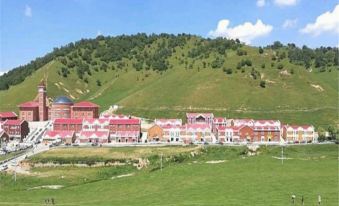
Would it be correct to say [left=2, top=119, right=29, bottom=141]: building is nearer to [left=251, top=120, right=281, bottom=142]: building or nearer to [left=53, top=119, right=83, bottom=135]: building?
[left=53, top=119, right=83, bottom=135]: building

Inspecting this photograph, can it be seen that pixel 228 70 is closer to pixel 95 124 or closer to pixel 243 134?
pixel 243 134

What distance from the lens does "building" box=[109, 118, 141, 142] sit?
126 metres

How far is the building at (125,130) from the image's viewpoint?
126062 mm

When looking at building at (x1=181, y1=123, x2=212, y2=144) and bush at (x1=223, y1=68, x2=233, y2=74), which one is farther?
bush at (x1=223, y1=68, x2=233, y2=74)

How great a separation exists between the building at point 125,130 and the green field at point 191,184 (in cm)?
3023

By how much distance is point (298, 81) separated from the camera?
179625 mm

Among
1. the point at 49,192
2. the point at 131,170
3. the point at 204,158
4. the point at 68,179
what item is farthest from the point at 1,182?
the point at 204,158

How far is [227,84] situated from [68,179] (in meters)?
103

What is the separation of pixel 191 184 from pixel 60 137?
6531 cm

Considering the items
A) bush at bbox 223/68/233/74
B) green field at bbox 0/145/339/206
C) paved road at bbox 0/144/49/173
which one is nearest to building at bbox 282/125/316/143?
green field at bbox 0/145/339/206

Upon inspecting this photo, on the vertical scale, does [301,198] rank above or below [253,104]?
below

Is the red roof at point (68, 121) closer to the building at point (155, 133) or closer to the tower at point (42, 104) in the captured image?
the building at point (155, 133)

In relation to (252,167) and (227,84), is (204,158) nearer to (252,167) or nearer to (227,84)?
(252,167)

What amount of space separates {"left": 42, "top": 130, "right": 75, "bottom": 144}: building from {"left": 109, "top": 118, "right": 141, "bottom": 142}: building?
967cm
